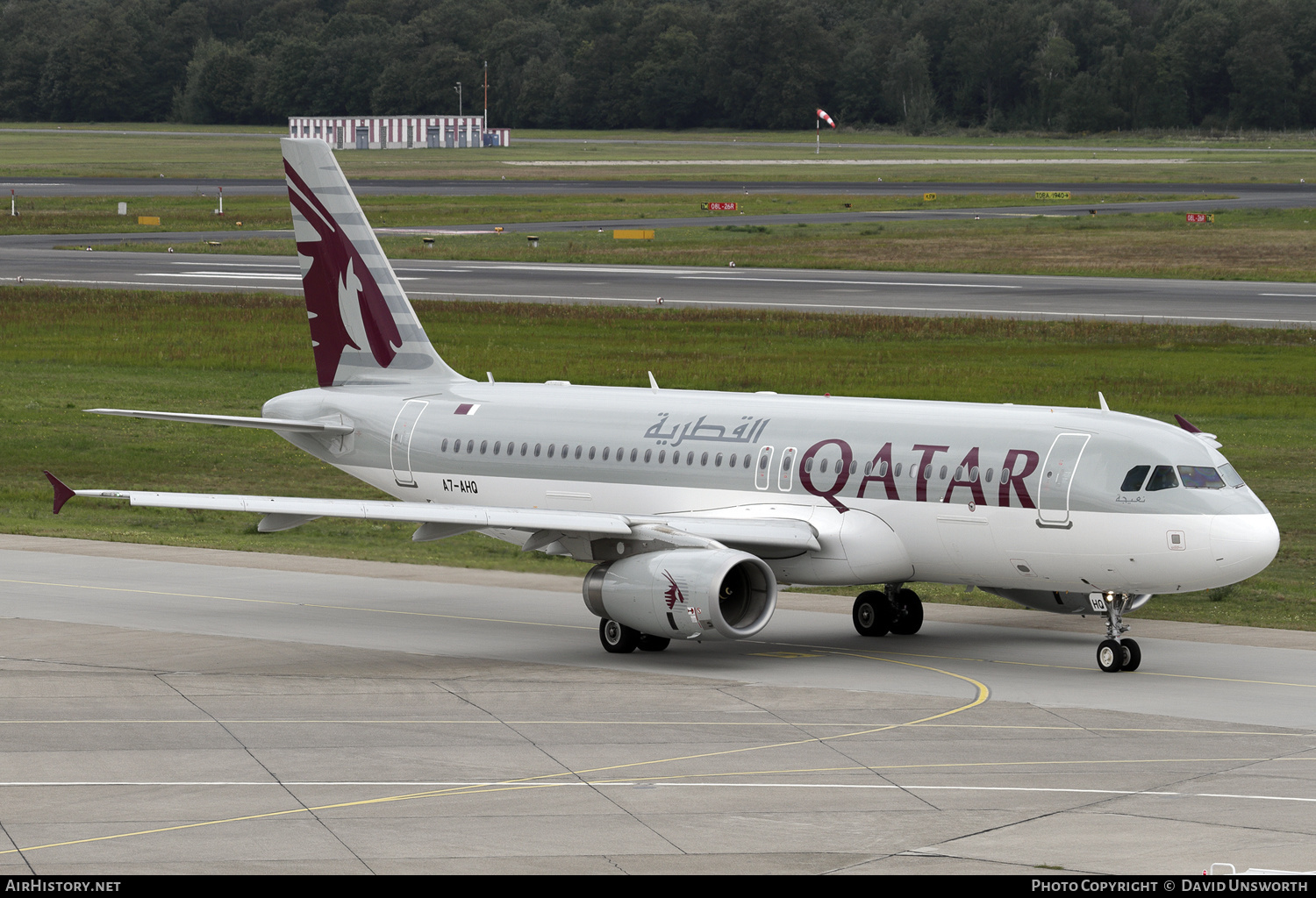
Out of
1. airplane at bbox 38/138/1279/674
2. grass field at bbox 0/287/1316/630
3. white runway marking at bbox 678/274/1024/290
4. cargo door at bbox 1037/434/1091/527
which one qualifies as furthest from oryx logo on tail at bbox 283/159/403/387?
white runway marking at bbox 678/274/1024/290

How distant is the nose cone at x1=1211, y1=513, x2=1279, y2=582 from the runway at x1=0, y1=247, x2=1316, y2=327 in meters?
49.2

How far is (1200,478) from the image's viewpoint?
26.7 meters

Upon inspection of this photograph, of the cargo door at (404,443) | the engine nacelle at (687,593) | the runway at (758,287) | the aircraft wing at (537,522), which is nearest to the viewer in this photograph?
the engine nacelle at (687,593)

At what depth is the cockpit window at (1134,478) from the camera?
26578 millimetres

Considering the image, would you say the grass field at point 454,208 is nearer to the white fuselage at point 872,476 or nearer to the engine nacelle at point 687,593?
the white fuselage at point 872,476

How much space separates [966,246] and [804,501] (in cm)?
8039

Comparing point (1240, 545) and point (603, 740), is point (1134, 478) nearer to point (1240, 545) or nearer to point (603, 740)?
point (1240, 545)

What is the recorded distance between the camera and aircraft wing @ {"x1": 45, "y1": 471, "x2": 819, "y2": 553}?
27.5 metres

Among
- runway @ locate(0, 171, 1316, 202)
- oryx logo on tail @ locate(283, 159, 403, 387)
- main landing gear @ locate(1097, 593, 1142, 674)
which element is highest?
runway @ locate(0, 171, 1316, 202)

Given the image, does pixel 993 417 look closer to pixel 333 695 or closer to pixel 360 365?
pixel 333 695

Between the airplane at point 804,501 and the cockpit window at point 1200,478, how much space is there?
0.03 meters

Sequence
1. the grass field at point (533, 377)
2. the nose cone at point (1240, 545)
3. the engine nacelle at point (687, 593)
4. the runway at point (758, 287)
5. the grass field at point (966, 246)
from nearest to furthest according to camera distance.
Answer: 1. the nose cone at point (1240, 545)
2. the engine nacelle at point (687, 593)
3. the grass field at point (533, 377)
4. the runway at point (758, 287)
5. the grass field at point (966, 246)

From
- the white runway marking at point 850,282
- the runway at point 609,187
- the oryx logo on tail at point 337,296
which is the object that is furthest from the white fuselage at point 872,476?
the runway at point 609,187

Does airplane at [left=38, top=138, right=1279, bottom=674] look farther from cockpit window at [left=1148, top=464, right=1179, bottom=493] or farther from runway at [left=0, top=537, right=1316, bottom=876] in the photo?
runway at [left=0, top=537, right=1316, bottom=876]
